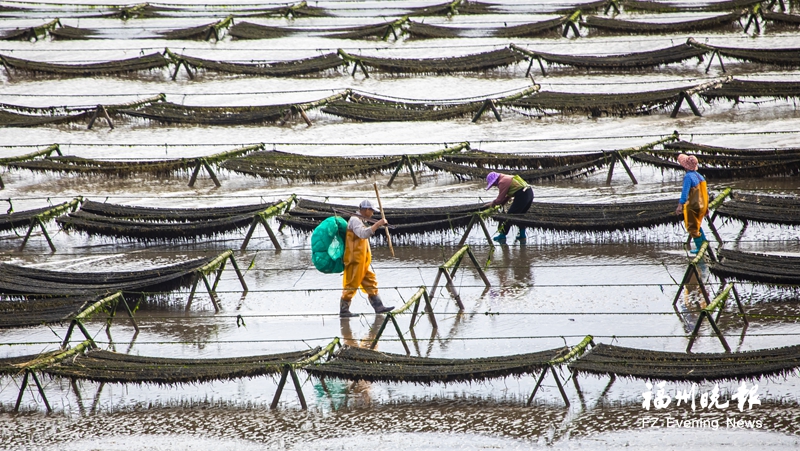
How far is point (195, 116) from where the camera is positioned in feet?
59.1

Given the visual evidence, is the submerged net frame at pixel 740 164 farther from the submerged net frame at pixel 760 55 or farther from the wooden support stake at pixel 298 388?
the wooden support stake at pixel 298 388

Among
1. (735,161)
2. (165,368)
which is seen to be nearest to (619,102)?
(735,161)

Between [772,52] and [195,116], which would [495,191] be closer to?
[195,116]

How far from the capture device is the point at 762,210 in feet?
36.3

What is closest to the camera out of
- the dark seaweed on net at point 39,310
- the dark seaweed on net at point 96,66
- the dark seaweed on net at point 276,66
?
the dark seaweed on net at point 39,310

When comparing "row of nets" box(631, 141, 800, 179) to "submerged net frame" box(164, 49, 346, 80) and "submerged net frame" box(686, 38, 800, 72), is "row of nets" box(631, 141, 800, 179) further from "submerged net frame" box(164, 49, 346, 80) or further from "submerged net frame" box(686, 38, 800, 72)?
"submerged net frame" box(164, 49, 346, 80)

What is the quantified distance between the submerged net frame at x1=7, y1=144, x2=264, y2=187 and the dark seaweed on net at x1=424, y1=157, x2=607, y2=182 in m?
3.58

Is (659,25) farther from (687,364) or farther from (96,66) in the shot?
(687,364)

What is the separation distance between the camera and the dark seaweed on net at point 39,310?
8875mm

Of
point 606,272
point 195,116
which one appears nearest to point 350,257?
point 606,272

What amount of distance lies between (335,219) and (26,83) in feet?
48.7

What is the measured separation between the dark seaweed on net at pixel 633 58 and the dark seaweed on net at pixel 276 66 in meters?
4.72

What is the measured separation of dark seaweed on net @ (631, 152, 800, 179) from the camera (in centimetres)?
1342

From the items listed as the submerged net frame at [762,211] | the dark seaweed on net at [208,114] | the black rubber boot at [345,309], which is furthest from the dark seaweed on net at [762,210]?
the dark seaweed on net at [208,114]
